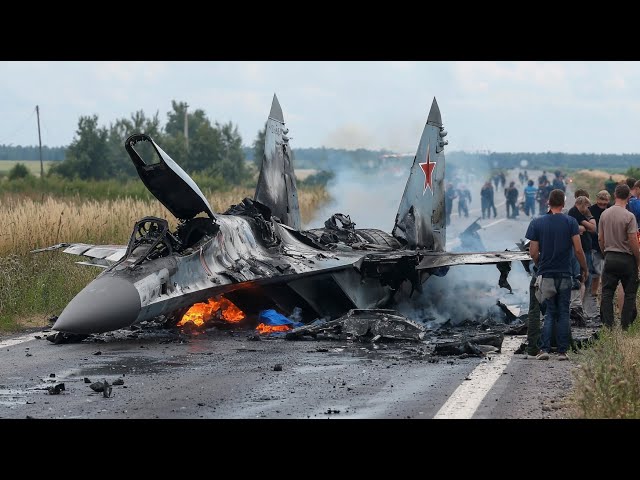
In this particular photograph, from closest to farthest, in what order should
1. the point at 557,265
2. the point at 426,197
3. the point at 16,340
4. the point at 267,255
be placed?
the point at 557,265, the point at 16,340, the point at 267,255, the point at 426,197

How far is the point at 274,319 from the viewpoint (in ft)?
51.8

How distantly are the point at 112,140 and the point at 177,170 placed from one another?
54504 millimetres

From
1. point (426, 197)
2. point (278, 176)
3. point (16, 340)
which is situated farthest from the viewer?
point (426, 197)

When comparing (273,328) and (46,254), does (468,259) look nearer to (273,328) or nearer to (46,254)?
(273,328)

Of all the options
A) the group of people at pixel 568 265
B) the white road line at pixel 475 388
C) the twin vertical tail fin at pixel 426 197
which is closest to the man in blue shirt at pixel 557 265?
the group of people at pixel 568 265

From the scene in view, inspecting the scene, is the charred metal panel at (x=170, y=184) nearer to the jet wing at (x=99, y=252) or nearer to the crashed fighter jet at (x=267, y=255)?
the crashed fighter jet at (x=267, y=255)

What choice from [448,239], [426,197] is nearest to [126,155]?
[448,239]

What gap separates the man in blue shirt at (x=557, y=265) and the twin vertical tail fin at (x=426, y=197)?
6105mm

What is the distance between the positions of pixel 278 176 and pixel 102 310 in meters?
6.64

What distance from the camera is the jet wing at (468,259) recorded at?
16.2 m

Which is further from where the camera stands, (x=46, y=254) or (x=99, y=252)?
(x=46, y=254)

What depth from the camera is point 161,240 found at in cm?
1386

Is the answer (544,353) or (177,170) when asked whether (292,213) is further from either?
(544,353)

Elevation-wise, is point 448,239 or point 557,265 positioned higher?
point 557,265
